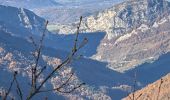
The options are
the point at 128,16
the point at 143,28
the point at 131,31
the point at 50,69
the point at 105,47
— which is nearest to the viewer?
the point at 50,69

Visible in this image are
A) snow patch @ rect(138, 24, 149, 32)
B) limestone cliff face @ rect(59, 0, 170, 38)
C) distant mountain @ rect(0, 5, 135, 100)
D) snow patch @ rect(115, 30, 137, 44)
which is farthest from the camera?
limestone cliff face @ rect(59, 0, 170, 38)

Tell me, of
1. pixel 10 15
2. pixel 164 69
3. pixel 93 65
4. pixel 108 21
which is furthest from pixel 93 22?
pixel 93 65

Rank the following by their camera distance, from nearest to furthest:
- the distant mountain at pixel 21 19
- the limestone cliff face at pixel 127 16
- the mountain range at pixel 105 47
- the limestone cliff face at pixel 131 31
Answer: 1. the mountain range at pixel 105 47
2. the limestone cliff face at pixel 131 31
3. the distant mountain at pixel 21 19
4. the limestone cliff face at pixel 127 16

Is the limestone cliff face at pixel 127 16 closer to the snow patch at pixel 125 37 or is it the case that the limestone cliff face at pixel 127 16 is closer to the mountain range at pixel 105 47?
the mountain range at pixel 105 47

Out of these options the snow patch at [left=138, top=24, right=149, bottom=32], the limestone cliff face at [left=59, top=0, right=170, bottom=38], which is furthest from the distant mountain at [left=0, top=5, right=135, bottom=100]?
the limestone cliff face at [left=59, top=0, right=170, bottom=38]

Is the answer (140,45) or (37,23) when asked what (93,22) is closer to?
(37,23)

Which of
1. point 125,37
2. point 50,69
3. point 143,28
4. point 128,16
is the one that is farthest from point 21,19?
point 50,69

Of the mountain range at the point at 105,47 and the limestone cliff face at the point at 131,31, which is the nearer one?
the mountain range at the point at 105,47

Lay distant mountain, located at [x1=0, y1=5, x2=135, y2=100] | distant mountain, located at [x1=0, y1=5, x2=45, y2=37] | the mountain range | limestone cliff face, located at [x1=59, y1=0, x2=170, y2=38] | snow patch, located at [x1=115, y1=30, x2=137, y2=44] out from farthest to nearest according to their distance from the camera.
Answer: limestone cliff face, located at [x1=59, y1=0, x2=170, y2=38]
distant mountain, located at [x1=0, y1=5, x2=45, y2=37]
snow patch, located at [x1=115, y1=30, x2=137, y2=44]
the mountain range
distant mountain, located at [x1=0, y1=5, x2=135, y2=100]

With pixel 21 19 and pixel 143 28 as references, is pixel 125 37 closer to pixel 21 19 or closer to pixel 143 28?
pixel 143 28

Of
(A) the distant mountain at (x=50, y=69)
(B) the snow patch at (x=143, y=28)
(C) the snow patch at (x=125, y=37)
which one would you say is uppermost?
(B) the snow patch at (x=143, y=28)

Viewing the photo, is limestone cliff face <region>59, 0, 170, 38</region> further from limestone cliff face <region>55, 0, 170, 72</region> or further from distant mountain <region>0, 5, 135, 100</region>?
distant mountain <region>0, 5, 135, 100</region>

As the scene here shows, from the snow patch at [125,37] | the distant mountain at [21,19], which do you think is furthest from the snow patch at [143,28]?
the distant mountain at [21,19]
